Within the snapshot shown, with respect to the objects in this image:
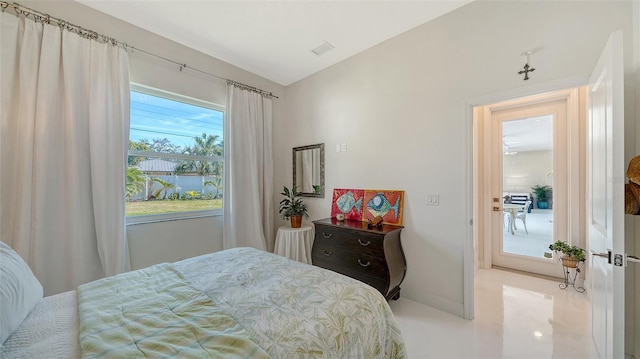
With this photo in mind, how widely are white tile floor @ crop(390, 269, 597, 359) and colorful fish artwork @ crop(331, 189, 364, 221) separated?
1.03 m

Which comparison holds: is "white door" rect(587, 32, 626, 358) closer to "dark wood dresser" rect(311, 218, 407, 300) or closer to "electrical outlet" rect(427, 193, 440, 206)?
"electrical outlet" rect(427, 193, 440, 206)

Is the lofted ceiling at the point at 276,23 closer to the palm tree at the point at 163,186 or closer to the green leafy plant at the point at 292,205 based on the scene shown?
the palm tree at the point at 163,186

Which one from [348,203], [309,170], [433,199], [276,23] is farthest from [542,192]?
[276,23]

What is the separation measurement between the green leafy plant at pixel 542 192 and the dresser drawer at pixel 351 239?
2512 mm

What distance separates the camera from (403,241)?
2.58 metres

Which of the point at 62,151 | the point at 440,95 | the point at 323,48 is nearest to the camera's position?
the point at 62,151

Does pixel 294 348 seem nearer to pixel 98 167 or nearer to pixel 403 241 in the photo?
pixel 403 241

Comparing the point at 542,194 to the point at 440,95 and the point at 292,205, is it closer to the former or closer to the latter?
the point at 440,95

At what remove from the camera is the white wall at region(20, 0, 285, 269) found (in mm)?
2189

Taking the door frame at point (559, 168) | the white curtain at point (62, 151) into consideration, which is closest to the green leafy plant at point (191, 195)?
the white curtain at point (62, 151)

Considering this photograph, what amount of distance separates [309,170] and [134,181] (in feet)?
6.76

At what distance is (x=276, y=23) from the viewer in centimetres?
241

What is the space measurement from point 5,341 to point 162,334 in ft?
1.74

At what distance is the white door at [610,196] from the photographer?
3.93 feet
